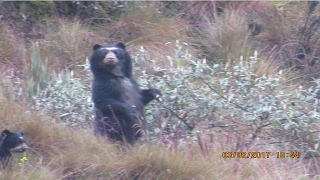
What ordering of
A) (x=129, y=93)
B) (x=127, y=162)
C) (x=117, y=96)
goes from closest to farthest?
(x=127, y=162)
(x=117, y=96)
(x=129, y=93)

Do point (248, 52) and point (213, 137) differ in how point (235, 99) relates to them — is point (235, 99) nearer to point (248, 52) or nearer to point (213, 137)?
point (213, 137)

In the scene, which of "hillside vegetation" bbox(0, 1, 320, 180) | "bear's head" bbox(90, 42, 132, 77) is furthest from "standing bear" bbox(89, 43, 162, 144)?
"hillside vegetation" bbox(0, 1, 320, 180)

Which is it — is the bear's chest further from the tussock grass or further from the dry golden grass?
the tussock grass

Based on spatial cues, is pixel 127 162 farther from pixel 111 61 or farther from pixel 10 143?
pixel 111 61

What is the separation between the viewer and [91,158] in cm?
655

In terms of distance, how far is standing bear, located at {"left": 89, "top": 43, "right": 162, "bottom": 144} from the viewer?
24.4 feet

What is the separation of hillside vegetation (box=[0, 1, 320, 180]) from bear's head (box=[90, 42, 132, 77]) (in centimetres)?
53

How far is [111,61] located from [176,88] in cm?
82

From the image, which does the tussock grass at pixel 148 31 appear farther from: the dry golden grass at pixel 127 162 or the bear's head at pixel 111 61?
the dry golden grass at pixel 127 162

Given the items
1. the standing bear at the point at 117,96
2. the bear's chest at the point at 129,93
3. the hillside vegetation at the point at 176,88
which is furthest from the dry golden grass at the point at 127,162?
the bear's chest at the point at 129,93

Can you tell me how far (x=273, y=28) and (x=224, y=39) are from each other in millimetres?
936

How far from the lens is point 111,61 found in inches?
305
